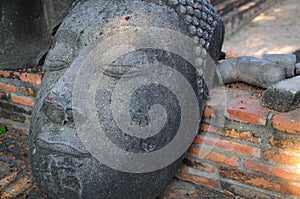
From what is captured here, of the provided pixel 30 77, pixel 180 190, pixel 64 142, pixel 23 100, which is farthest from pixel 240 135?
pixel 23 100

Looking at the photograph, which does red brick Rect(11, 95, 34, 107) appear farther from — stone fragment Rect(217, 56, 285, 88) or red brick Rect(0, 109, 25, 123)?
stone fragment Rect(217, 56, 285, 88)

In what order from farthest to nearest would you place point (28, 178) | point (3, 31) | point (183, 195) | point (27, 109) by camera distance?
point (27, 109) < point (3, 31) < point (28, 178) < point (183, 195)

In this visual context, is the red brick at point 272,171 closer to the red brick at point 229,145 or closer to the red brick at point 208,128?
the red brick at point 229,145

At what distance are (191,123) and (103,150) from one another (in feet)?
1.60

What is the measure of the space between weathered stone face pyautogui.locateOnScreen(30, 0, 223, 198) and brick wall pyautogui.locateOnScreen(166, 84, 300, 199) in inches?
11.3

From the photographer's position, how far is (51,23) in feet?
7.61

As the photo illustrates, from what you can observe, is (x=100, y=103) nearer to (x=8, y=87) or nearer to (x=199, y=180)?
(x=199, y=180)

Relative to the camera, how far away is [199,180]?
2059 mm

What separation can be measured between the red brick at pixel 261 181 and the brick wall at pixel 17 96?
1280 mm

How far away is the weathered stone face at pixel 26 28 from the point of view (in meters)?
2.27

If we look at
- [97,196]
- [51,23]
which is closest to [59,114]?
[97,196]

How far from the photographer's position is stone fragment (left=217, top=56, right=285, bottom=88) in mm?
1943

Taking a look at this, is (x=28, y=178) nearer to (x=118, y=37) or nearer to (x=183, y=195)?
(x=183, y=195)

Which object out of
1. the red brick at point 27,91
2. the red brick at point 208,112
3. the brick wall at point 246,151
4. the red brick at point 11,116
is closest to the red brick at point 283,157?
the brick wall at point 246,151
